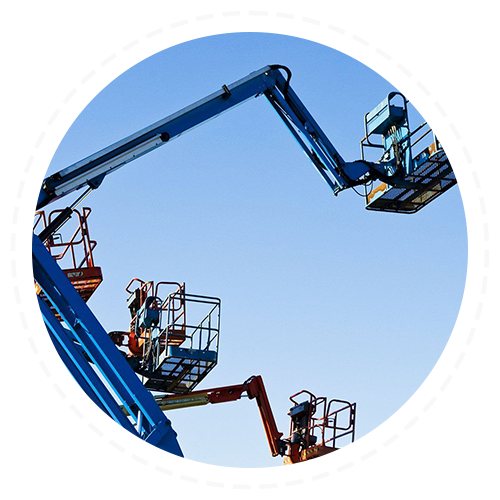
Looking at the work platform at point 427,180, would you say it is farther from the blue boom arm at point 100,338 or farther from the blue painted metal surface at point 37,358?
the blue painted metal surface at point 37,358

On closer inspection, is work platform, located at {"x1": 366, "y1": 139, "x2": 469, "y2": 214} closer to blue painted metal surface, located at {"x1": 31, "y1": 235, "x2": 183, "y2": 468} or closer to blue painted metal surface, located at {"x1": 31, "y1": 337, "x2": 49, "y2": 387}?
blue painted metal surface, located at {"x1": 31, "y1": 235, "x2": 183, "y2": 468}

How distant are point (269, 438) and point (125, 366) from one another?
6.31 meters

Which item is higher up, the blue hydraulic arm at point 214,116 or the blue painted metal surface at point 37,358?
the blue hydraulic arm at point 214,116

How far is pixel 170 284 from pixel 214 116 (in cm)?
537

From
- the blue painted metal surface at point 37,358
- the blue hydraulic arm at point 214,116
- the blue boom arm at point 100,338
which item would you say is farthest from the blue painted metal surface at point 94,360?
the blue painted metal surface at point 37,358

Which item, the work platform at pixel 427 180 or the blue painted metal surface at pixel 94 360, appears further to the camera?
the work platform at pixel 427 180

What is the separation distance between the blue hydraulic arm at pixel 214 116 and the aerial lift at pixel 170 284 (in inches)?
0.6

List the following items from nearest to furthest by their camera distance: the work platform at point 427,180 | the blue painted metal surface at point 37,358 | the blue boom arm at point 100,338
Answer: the blue boom arm at point 100,338
the work platform at point 427,180
the blue painted metal surface at point 37,358

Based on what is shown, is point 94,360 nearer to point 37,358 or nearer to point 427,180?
point 37,358

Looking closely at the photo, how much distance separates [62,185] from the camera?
13.7 metres

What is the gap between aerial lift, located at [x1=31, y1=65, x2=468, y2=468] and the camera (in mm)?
13312

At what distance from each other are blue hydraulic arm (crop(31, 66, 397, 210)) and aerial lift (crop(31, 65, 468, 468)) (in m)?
0.02

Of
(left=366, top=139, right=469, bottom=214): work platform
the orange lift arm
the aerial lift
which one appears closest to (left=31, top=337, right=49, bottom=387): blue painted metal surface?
the aerial lift

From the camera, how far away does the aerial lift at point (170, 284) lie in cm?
1331
